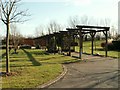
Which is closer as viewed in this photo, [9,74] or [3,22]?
[9,74]

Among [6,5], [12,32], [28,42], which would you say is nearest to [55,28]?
[28,42]

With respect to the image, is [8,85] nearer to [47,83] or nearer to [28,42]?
[47,83]

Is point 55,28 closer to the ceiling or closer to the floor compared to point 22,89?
closer to the ceiling

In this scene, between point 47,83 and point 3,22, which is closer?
point 47,83

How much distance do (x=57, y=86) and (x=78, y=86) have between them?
2.86 ft

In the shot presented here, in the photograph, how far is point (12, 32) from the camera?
4234 centimetres

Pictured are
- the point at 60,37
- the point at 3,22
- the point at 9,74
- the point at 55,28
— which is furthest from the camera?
the point at 55,28

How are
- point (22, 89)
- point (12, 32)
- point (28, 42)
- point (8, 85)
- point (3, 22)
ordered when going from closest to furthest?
point (22, 89), point (8, 85), point (3, 22), point (12, 32), point (28, 42)

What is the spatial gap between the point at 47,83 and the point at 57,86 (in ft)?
1.90

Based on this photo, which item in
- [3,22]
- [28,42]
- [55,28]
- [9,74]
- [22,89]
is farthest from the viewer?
[28,42]

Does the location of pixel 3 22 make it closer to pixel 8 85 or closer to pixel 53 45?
pixel 8 85

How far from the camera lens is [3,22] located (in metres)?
12.8

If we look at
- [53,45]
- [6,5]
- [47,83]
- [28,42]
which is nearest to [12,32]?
[53,45]

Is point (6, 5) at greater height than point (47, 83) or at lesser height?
greater
